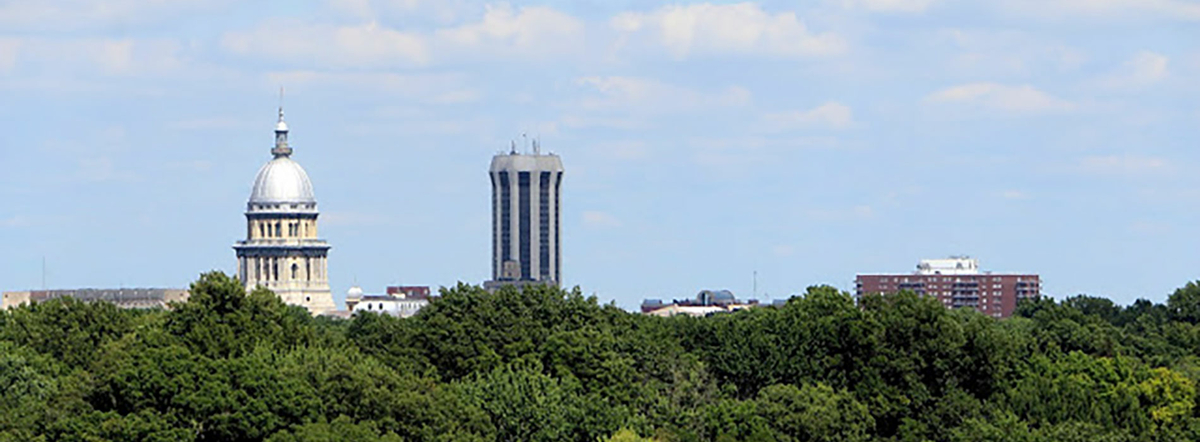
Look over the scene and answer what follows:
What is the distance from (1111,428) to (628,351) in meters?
20.1

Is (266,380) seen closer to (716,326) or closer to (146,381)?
(146,381)

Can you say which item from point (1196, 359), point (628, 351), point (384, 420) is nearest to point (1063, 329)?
point (1196, 359)

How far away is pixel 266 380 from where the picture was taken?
90125 mm

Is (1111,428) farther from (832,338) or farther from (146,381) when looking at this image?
(146,381)

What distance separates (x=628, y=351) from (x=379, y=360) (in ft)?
38.2

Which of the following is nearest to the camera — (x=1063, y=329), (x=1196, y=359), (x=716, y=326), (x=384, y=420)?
(x=384, y=420)

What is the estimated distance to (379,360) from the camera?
357 ft

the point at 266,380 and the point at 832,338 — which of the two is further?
the point at 832,338

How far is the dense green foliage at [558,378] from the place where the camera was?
9006cm

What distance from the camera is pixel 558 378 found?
106m

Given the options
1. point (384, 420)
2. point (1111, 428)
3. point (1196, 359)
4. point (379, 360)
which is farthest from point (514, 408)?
point (1196, 359)

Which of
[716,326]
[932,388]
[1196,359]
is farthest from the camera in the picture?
[1196,359]

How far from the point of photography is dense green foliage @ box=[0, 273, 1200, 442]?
3546 inches

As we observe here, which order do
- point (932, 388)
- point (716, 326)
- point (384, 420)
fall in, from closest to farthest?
point (384, 420), point (932, 388), point (716, 326)
